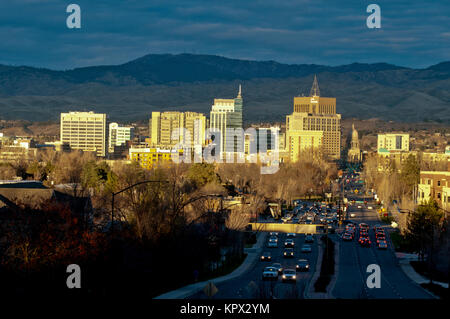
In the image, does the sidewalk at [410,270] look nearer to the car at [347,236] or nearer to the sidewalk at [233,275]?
the sidewalk at [233,275]

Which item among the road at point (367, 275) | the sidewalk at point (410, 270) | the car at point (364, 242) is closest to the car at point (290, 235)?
the road at point (367, 275)

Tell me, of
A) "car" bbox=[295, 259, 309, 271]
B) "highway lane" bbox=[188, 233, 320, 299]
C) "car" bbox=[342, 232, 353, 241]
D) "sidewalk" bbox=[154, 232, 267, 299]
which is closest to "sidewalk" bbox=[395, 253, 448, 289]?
"highway lane" bbox=[188, 233, 320, 299]

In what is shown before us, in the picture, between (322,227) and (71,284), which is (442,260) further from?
(322,227)

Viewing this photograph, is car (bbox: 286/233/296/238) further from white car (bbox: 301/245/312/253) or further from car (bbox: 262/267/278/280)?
car (bbox: 262/267/278/280)

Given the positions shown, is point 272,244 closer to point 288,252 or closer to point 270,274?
point 288,252

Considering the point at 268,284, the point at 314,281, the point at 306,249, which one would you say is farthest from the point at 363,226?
the point at 268,284
